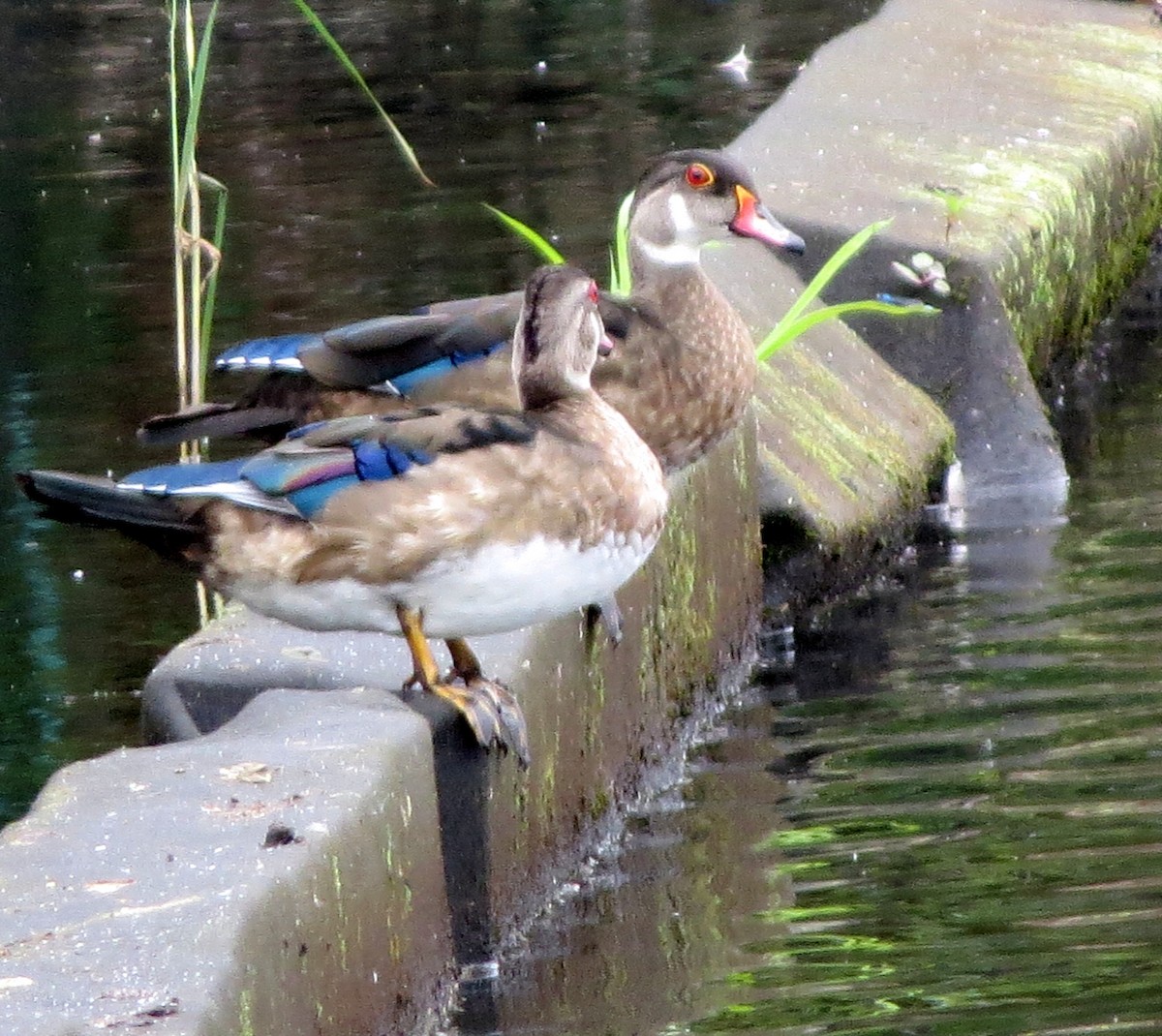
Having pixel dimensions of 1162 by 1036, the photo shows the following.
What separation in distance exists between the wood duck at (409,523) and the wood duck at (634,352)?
65 cm

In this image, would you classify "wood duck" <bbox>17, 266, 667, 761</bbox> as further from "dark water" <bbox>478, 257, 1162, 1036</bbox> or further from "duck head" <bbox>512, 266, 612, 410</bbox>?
"dark water" <bbox>478, 257, 1162, 1036</bbox>

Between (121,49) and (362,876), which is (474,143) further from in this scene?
(362,876)

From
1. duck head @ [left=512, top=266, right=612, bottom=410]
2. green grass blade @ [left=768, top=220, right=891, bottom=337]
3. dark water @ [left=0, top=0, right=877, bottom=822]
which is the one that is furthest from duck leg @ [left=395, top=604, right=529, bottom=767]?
green grass blade @ [left=768, top=220, right=891, bottom=337]

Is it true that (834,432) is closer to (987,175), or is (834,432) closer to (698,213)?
(698,213)

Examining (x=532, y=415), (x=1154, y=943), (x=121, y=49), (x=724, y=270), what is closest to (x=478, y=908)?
(x=532, y=415)

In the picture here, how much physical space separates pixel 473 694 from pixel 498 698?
0.07 metres

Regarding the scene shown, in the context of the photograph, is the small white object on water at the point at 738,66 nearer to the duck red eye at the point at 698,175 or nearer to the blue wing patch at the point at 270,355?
the duck red eye at the point at 698,175

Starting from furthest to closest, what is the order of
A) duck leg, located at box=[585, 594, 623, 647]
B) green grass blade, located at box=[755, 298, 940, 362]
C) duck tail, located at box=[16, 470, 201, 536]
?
green grass blade, located at box=[755, 298, 940, 362] → duck leg, located at box=[585, 594, 623, 647] → duck tail, located at box=[16, 470, 201, 536]

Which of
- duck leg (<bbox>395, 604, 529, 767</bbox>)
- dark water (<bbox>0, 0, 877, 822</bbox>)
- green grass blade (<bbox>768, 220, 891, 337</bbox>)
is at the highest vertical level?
duck leg (<bbox>395, 604, 529, 767</bbox>)

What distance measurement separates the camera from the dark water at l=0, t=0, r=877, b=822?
718 centimetres

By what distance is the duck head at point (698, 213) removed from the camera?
619 cm

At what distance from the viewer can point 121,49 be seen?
1599 cm

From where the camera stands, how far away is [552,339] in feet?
15.5

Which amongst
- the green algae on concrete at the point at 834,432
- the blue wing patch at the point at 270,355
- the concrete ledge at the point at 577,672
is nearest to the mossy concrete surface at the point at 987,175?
the concrete ledge at the point at 577,672
